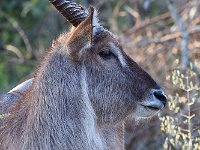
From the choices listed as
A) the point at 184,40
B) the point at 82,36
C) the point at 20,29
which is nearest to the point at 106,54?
the point at 82,36

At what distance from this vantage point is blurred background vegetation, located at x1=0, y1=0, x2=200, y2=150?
28.8ft

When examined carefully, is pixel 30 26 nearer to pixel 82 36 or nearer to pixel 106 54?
pixel 106 54

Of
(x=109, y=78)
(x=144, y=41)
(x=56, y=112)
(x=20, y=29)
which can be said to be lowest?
(x=56, y=112)

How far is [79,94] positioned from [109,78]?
0.25 m

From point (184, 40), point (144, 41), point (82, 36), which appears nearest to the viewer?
point (82, 36)

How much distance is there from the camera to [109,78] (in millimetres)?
5305

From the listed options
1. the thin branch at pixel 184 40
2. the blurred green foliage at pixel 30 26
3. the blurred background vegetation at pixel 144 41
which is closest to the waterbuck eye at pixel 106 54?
the blurred background vegetation at pixel 144 41

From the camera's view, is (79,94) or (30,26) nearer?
(79,94)

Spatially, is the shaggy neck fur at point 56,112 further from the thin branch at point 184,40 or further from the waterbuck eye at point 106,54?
the thin branch at point 184,40

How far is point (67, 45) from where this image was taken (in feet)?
17.0

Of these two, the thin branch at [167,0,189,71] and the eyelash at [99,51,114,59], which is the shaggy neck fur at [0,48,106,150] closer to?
the eyelash at [99,51,114,59]

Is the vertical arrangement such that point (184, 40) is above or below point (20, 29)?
below

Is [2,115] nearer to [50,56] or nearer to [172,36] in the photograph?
[50,56]

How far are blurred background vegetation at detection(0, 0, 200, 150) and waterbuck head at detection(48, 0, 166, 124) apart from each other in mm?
1693
